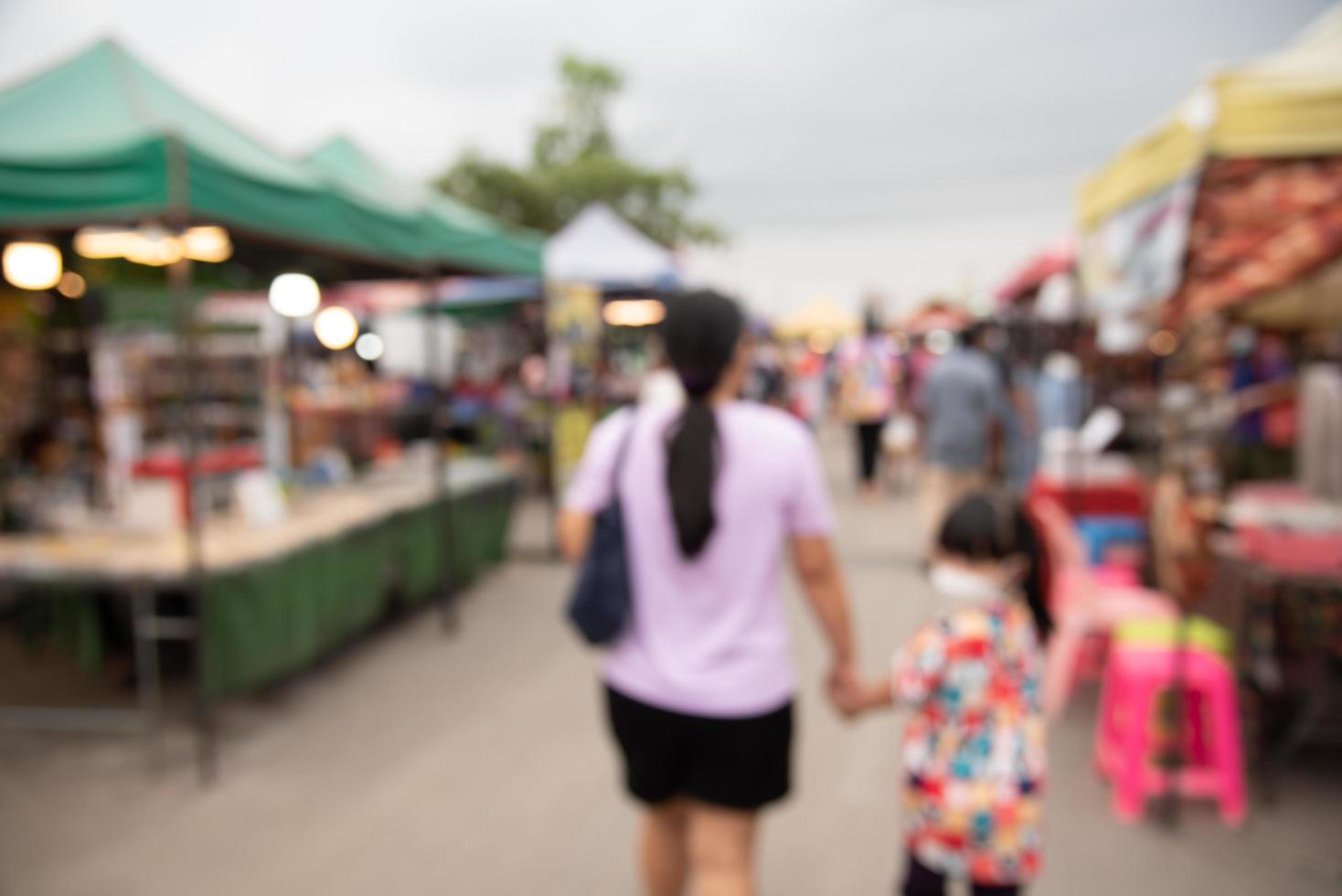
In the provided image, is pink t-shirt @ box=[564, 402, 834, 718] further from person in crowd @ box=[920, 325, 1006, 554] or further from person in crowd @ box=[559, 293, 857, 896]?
person in crowd @ box=[920, 325, 1006, 554]

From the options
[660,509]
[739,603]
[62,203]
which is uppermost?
[62,203]

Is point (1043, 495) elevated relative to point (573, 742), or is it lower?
elevated

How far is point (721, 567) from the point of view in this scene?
208 cm

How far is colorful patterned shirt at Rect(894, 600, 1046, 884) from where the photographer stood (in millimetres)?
2051

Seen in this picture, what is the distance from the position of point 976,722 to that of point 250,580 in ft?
11.9

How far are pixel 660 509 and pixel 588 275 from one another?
742 centimetres

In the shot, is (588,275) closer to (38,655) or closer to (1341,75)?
(38,655)

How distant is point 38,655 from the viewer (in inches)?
231

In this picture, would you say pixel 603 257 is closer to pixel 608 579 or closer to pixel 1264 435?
pixel 1264 435

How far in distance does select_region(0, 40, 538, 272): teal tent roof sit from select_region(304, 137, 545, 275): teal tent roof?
849 mm

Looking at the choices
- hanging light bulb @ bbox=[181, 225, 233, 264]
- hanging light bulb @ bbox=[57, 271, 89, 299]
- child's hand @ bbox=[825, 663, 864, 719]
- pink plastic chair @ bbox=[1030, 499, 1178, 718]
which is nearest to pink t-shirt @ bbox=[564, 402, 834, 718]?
child's hand @ bbox=[825, 663, 864, 719]

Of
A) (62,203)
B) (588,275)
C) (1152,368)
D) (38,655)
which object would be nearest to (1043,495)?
(1152,368)

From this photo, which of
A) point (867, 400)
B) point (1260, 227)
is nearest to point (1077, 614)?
point (1260, 227)

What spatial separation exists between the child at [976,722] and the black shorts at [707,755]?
258 mm
